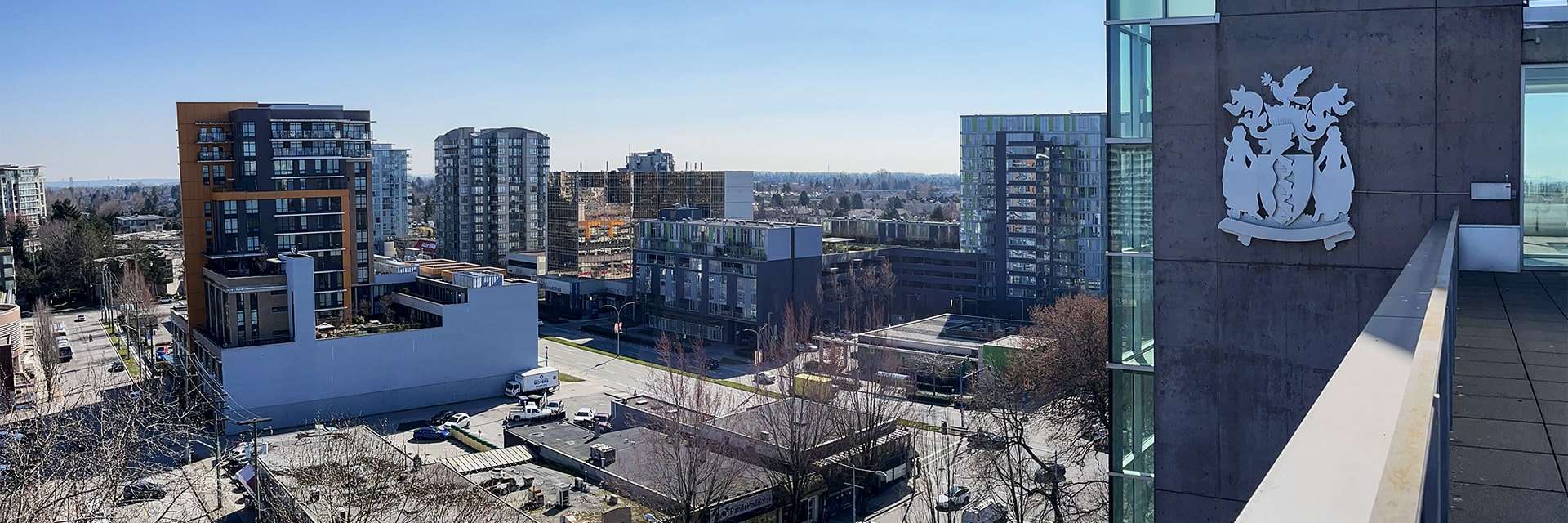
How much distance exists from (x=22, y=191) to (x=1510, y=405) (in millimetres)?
63384

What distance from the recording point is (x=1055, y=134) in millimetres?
27969

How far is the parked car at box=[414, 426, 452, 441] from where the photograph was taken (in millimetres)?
16328

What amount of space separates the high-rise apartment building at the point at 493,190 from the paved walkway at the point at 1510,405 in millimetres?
34720

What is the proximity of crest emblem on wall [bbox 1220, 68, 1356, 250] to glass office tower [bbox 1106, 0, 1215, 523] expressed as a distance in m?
0.34

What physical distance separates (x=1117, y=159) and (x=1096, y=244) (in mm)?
22702

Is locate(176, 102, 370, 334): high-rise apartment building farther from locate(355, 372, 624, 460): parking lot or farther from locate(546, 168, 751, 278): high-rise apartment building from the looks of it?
locate(546, 168, 751, 278): high-rise apartment building

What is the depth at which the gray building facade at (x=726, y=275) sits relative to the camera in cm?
2478

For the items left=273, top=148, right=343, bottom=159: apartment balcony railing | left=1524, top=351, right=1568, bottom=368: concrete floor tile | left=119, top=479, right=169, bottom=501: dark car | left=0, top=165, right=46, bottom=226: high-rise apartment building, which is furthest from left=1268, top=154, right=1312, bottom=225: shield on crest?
left=0, top=165, right=46, bottom=226: high-rise apartment building

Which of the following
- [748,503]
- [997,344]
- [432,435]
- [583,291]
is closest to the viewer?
[748,503]

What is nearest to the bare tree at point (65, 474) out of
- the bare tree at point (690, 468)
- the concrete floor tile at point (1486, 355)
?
the concrete floor tile at point (1486, 355)

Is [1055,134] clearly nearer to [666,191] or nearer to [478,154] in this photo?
[666,191]

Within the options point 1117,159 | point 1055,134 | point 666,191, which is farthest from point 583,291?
point 1117,159

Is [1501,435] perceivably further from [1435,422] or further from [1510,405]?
[1435,422]

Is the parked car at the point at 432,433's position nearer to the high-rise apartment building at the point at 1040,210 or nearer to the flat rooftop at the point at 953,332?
the flat rooftop at the point at 953,332
